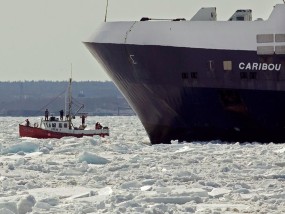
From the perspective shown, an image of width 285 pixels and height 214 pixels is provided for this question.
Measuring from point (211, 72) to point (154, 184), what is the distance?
15.8 m

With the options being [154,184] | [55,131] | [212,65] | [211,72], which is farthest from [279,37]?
[55,131]

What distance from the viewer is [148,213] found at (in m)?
12.2

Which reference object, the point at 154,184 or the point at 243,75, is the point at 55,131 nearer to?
the point at 243,75

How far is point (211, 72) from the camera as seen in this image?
103 feet

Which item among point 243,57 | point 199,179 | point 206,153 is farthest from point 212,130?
point 199,179

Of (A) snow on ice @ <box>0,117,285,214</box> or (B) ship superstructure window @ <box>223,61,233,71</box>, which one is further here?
(B) ship superstructure window @ <box>223,61,233,71</box>

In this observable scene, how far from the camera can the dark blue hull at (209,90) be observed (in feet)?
101

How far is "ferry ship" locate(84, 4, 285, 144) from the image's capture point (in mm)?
30969

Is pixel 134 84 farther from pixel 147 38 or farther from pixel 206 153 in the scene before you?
pixel 206 153

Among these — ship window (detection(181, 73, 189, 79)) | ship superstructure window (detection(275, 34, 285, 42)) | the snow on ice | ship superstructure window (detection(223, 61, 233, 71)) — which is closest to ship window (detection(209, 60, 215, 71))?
ship superstructure window (detection(223, 61, 233, 71))

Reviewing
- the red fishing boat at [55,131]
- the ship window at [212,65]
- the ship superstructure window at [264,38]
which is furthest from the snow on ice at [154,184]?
the red fishing boat at [55,131]

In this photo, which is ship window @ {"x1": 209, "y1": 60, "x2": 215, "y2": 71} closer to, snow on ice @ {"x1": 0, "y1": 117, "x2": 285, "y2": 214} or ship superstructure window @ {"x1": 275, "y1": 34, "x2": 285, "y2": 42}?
ship superstructure window @ {"x1": 275, "y1": 34, "x2": 285, "y2": 42}

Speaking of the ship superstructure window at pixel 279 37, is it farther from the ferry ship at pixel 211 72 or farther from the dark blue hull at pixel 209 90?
the dark blue hull at pixel 209 90

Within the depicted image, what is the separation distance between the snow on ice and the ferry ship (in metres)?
4.72
